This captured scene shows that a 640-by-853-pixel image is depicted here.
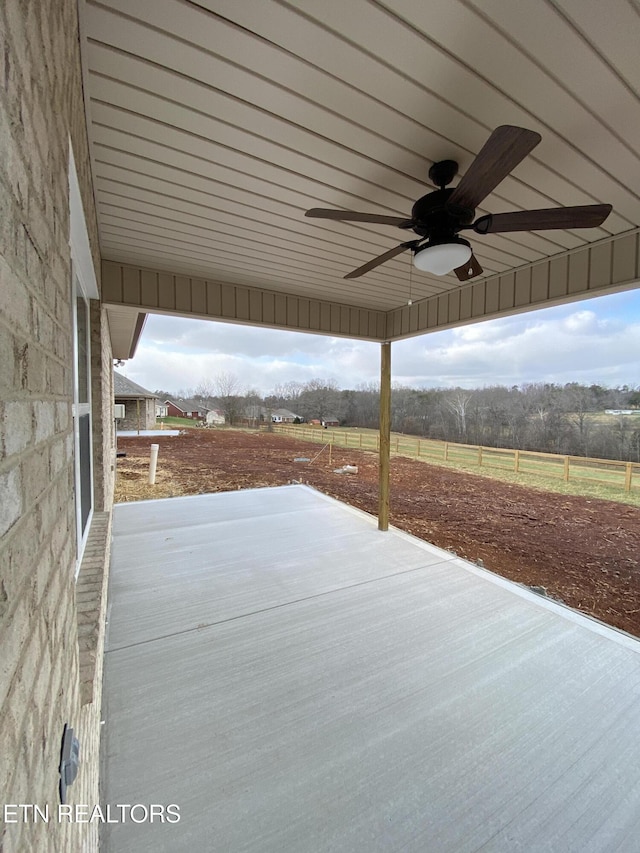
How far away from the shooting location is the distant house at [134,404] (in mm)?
15078

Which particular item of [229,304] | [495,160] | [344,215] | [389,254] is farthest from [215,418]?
[495,160]

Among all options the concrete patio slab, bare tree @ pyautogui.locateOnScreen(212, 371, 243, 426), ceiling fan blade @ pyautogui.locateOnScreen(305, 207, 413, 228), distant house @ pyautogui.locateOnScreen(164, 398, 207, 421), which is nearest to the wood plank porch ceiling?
ceiling fan blade @ pyautogui.locateOnScreen(305, 207, 413, 228)

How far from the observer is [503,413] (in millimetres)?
10766

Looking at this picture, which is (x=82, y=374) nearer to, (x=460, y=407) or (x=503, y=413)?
(x=503, y=413)

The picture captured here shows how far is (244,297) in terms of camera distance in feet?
11.8

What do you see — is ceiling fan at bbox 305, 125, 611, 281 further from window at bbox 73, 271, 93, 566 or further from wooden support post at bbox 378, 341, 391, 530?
wooden support post at bbox 378, 341, 391, 530

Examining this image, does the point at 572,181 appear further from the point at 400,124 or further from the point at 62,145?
the point at 62,145

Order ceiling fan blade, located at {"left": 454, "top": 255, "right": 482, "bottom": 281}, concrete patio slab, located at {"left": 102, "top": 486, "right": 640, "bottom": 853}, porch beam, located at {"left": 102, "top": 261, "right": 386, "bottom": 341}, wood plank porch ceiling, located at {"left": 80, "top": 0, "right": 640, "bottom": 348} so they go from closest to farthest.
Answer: wood plank porch ceiling, located at {"left": 80, "top": 0, "right": 640, "bottom": 348} → concrete patio slab, located at {"left": 102, "top": 486, "right": 640, "bottom": 853} → ceiling fan blade, located at {"left": 454, "top": 255, "right": 482, "bottom": 281} → porch beam, located at {"left": 102, "top": 261, "right": 386, "bottom": 341}

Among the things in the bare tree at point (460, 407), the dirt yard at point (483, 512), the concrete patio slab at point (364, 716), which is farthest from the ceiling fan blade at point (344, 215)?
the bare tree at point (460, 407)

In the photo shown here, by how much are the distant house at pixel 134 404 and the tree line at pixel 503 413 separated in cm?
666

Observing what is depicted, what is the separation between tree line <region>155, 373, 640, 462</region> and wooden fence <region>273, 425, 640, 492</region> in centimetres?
21

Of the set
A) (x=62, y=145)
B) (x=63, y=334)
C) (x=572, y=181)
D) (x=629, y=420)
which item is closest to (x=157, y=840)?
(x=63, y=334)

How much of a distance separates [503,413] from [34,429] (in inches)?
464

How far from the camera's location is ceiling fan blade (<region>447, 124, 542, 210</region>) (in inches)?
47.1
